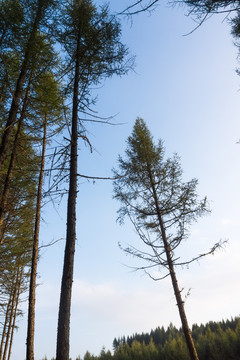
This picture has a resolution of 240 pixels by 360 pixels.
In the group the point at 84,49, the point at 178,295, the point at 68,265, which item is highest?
the point at 84,49

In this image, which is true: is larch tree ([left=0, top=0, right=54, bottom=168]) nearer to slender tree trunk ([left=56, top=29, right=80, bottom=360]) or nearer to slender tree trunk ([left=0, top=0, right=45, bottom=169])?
slender tree trunk ([left=0, top=0, right=45, bottom=169])

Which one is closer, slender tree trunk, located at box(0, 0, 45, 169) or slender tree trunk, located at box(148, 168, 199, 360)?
slender tree trunk, located at box(0, 0, 45, 169)

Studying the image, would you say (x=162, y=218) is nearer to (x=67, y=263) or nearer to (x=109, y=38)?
(x=67, y=263)

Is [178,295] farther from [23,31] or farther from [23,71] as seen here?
[23,31]

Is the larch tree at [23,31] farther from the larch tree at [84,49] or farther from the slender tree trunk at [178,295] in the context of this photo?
the slender tree trunk at [178,295]

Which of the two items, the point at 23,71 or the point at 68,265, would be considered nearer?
the point at 68,265

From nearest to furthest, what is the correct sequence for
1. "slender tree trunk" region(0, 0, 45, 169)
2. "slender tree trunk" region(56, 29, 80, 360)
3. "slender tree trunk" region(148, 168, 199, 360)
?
"slender tree trunk" region(56, 29, 80, 360)
"slender tree trunk" region(0, 0, 45, 169)
"slender tree trunk" region(148, 168, 199, 360)

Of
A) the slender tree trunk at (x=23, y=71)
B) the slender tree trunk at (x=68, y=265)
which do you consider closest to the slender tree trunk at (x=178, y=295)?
the slender tree trunk at (x=68, y=265)

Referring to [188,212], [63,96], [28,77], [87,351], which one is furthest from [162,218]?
[87,351]

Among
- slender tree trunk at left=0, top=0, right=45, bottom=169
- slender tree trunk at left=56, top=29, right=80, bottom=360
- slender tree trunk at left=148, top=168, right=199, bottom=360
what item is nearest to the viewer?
slender tree trunk at left=56, top=29, right=80, bottom=360

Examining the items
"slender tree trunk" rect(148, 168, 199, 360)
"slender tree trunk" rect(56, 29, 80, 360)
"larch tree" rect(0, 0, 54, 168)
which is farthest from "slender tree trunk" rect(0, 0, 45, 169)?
"slender tree trunk" rect(148, 168, 199, 360)

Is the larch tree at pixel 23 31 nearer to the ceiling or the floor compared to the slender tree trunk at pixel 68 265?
nearer to the ceiling

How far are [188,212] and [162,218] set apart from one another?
0.93 meters

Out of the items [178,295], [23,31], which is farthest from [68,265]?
[23,31]
